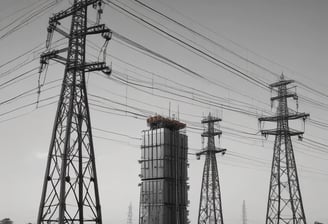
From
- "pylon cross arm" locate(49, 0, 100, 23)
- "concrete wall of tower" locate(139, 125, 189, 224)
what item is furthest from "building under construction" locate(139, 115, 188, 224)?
"pylon cross arm" locate(49, 0, 100, 23)

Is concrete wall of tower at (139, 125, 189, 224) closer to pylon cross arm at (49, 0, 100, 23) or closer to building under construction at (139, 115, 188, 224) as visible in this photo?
building under construction at (139, 115, 188, 224)

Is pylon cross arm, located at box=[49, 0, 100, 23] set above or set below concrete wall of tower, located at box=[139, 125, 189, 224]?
above

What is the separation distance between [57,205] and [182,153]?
26.2 m

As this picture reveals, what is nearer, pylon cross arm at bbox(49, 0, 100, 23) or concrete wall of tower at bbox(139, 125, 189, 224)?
pylon cross arm at bbox(49, 0, 100, 23)

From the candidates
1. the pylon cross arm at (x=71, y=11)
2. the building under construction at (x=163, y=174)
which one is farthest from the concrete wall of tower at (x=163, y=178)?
the pylon cross arm at (x=71, y=11)

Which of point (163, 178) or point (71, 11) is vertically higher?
point (71, 11)

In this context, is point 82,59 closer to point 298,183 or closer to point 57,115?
point 57,115

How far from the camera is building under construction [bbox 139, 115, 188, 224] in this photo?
4266cm

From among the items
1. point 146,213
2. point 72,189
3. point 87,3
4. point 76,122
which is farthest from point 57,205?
point 146,213

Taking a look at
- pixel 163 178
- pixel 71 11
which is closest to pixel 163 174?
pixel 163 178

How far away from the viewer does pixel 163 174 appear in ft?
142

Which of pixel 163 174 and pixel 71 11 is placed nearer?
pixel 71 11

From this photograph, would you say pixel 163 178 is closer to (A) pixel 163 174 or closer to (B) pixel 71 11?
(A) pixel 163 174

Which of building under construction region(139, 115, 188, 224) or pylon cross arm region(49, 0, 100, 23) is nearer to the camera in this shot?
pylon cross arm region(49, 0, 100, 23)
